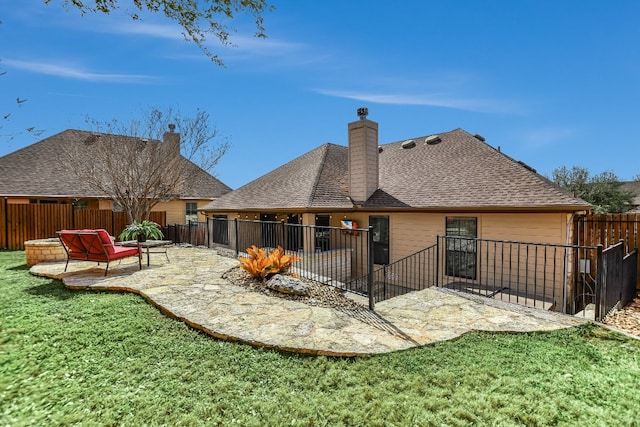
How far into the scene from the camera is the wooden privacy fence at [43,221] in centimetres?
1275

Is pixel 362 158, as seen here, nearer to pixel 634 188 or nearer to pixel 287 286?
pixel 287 286

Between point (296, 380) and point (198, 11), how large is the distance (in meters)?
4.87

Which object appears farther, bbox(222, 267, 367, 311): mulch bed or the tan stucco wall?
the tan stucco wall

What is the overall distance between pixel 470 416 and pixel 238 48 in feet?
17.8

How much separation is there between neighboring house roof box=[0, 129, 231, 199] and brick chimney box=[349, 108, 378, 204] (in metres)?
9.01

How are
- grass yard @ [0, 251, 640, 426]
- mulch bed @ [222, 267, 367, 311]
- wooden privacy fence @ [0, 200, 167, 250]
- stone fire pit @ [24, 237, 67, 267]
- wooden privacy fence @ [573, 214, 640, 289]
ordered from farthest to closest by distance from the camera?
wooden privacy fence @ [0, 200, 167, 250] < stone fire pit @ [24, 237, 67, 267] < wooden privacy fence @ [573, 214, 640, 289] < mulch bed @ [222, 267, 367, 311] < grass yard @ [0, 251, 640, 426]

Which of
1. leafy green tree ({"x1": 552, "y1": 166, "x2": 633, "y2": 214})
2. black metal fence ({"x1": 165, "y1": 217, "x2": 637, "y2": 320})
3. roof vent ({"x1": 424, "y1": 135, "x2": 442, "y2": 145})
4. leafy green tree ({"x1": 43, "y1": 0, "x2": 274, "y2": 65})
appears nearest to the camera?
leafy green tree ({"x1": 43, "y1": 0, "x2": 274, "y2": 65})

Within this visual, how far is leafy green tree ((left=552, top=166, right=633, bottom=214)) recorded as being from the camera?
24750mm

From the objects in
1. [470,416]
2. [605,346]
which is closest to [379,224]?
[605,346]

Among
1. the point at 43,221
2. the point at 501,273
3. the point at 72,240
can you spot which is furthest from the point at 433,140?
the point at 43,221

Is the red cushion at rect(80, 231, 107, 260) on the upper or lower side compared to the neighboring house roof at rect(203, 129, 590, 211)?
lower

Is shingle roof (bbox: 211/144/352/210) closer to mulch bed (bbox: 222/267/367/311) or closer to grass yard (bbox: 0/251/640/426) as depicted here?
mulch bed (bbox: 222/267/367/311)

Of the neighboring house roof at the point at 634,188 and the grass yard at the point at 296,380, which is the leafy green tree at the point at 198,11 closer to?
the grass yard at the point at 296,380

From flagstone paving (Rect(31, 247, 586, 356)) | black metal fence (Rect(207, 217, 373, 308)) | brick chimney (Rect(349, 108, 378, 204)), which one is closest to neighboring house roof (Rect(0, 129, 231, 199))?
black metal fence (Rect(207, 217, 373, 308))
